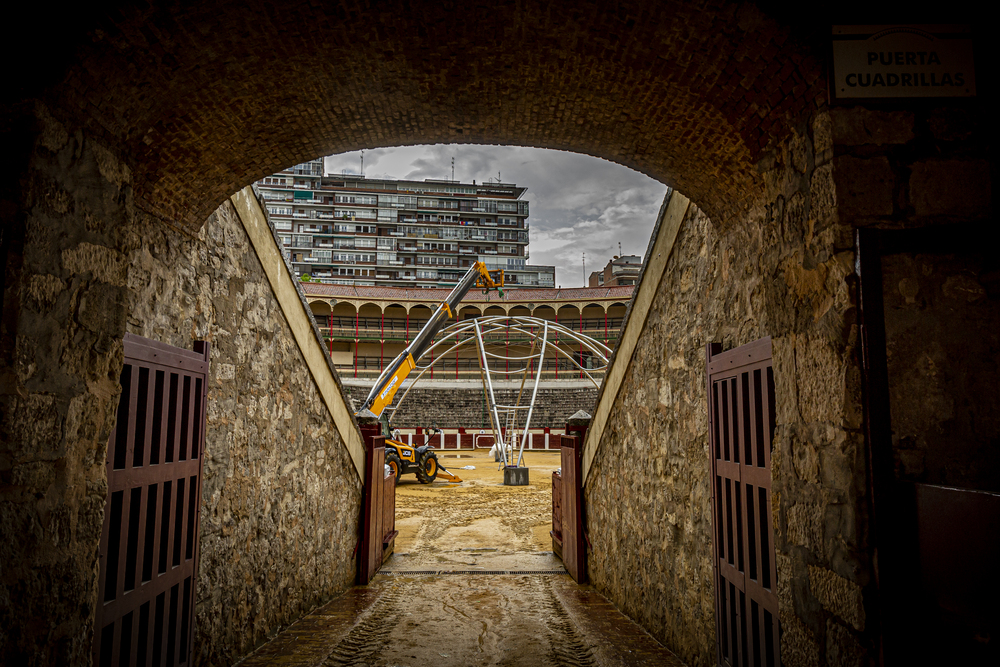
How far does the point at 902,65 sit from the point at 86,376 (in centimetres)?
319

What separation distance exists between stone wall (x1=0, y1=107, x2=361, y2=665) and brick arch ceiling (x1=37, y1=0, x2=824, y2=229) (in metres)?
0.28

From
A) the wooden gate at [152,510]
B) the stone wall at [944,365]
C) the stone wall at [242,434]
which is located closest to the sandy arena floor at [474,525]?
the stone wall at [242,434]

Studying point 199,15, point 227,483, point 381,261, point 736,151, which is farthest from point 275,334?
point 381,261

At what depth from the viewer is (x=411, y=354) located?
13.7 meters

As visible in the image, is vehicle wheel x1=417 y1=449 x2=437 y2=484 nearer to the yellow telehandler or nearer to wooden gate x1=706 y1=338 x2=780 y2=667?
the yellow telehandler

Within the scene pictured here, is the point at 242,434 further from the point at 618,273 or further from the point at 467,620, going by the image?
the point at 618,273

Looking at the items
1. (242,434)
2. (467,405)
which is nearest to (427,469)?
(242,434)

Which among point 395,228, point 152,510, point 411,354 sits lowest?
point 152,510

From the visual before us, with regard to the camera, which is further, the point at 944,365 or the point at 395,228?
the point at 395,228

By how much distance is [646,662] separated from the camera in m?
3.77

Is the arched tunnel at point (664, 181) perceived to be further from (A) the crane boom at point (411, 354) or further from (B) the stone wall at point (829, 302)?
(A) the crane boom at point (411, 354)

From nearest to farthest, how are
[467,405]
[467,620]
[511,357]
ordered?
[467,620] → [511,357] → [467,405]

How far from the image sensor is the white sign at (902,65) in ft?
6.98

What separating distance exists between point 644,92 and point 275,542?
381cm
